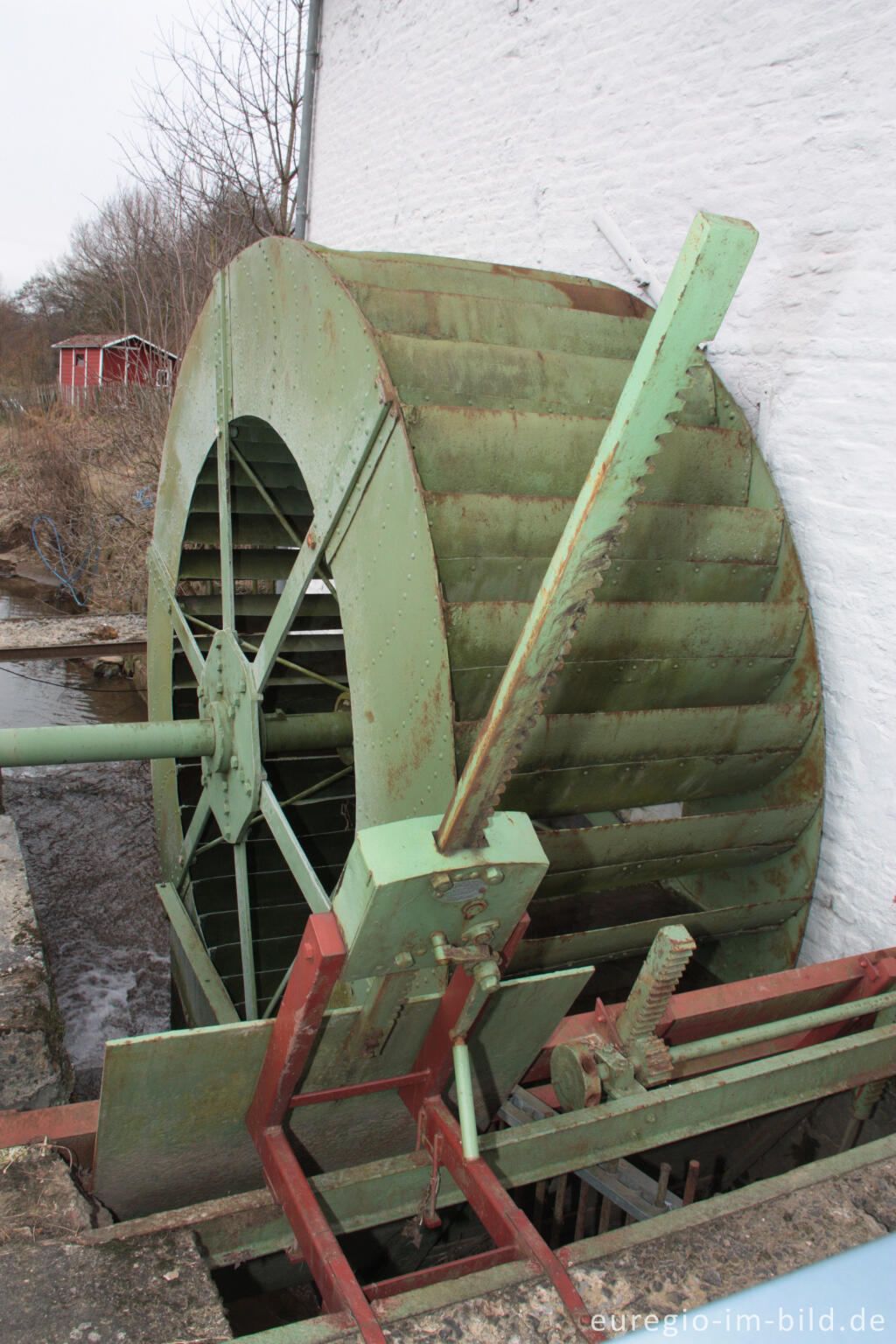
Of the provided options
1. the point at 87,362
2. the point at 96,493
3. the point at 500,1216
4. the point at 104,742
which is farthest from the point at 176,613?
the point at 87,362

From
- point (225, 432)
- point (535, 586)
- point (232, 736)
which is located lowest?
point (232, 736)

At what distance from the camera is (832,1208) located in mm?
2168


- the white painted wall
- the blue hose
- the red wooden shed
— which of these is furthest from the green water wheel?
the red wooden shed

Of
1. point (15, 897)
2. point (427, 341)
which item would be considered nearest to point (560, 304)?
point (427, 341)

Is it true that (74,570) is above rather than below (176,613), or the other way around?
below

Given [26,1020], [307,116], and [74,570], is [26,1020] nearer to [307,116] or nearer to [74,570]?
[307,116]

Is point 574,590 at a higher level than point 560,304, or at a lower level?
lower

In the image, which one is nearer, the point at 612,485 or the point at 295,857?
the point at 612,485

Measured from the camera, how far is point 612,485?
149cm

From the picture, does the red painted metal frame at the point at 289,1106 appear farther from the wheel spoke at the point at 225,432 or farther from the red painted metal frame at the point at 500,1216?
the wheel spoke at the point at 225,432

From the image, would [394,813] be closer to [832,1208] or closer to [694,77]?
[832,1208]

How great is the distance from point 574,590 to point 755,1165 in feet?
9.83

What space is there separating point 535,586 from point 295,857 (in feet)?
3.85

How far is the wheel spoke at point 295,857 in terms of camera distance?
2.84 metres
